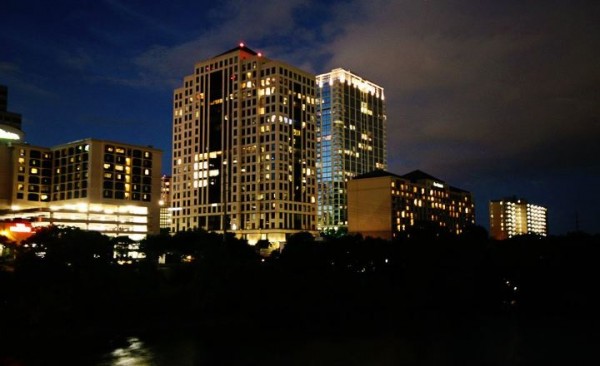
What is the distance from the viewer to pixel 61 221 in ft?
449

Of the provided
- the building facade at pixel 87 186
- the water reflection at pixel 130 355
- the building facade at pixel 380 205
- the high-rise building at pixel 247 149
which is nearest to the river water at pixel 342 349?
the water reflection at pixel 130 355

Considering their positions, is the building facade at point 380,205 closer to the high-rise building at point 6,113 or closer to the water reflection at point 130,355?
the high-rise building at point 6,113

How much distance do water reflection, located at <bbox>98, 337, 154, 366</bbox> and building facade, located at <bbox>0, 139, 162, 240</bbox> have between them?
305ft

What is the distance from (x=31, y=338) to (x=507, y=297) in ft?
218

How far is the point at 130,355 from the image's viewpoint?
159ft

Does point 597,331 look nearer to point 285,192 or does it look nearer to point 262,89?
point 285,192

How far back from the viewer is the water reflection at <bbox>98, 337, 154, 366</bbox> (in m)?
45.5

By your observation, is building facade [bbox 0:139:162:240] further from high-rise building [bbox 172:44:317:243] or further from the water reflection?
the water reflection

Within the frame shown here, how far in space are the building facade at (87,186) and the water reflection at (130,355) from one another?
305ft

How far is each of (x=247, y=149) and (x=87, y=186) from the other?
44588 millimetres

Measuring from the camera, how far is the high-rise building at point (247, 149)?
159 metres

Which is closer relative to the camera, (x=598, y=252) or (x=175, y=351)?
(x=175, y=351)

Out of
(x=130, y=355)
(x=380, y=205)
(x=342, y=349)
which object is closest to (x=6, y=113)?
(x=380, y=205)

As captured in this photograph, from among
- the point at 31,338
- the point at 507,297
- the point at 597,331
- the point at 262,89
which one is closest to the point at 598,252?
the point at 507,297
